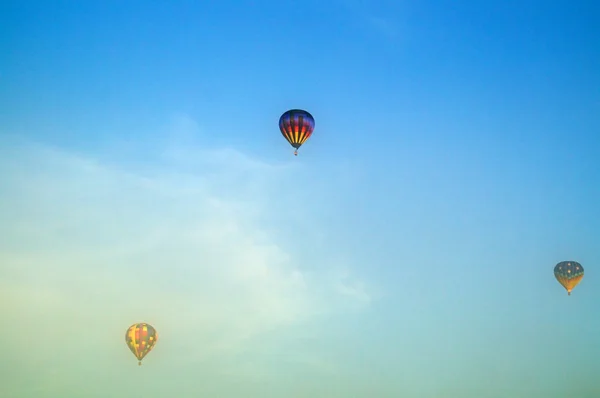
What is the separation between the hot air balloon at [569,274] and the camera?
7812 cm

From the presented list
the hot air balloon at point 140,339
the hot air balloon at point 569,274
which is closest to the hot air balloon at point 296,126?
the hot air balloon at point 140,339

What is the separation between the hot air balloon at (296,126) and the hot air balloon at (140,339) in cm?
2875

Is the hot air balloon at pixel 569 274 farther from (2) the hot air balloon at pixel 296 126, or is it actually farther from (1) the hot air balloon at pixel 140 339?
(1) the hot air balloon at pixel 140 339

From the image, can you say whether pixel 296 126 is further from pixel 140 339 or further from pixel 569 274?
pixel 569 274

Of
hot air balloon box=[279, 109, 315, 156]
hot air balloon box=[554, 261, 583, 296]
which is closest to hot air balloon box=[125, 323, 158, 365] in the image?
hot air balloon box=[279, 109, 315, 156]

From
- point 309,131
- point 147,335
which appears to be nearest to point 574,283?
point 309,131

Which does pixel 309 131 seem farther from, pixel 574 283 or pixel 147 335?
pixel 574 283

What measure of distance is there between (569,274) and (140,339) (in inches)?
2334

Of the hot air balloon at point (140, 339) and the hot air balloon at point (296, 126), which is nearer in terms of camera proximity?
the hot air balloon at point (296, 126)

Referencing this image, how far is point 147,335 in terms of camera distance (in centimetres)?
6619

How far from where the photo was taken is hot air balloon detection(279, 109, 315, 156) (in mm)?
58250

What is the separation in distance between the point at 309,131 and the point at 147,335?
103ft

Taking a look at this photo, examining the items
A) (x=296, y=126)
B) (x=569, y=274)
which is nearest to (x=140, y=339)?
(x=296, y=126)

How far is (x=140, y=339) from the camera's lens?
2581 inches
